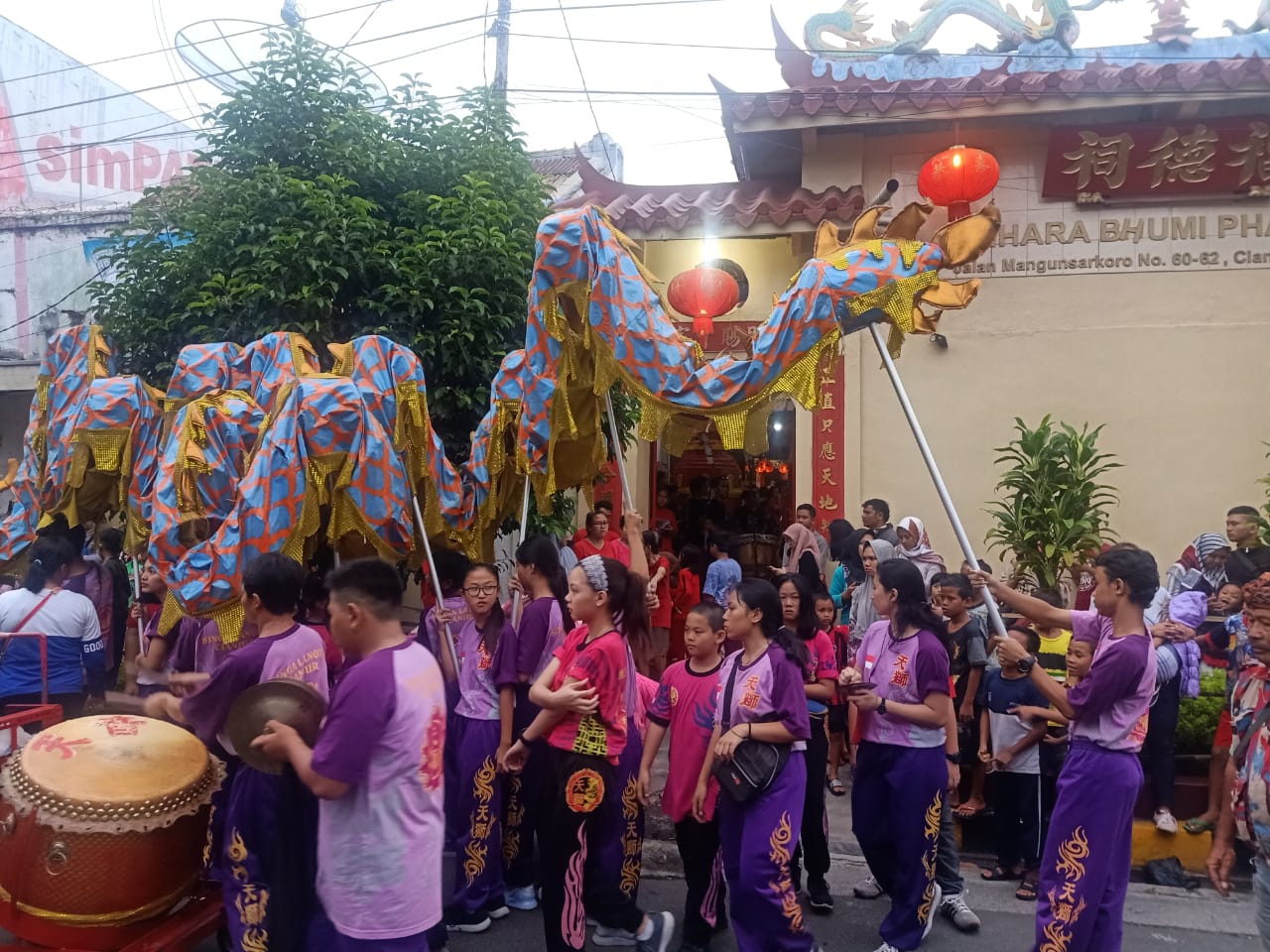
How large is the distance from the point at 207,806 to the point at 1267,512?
707 cm

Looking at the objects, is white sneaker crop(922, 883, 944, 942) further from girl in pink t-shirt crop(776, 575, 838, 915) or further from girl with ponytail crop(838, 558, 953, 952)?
girl in pink t-shirt crop(776, 575, 838, 915)

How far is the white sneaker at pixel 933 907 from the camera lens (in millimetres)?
3914

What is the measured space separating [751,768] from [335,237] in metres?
4.67

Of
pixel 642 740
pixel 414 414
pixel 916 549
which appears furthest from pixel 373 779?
pixel 916 549

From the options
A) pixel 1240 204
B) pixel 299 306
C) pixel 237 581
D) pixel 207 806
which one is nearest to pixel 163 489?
pixel 237 581

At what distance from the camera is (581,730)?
3506mm

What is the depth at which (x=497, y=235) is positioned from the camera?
21.4 feet

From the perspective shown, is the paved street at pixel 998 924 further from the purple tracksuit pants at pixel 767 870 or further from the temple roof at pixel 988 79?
the temple roof at pixel 988 79

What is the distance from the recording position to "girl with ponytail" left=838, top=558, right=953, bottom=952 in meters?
3.84

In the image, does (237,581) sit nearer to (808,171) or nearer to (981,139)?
(808,171)

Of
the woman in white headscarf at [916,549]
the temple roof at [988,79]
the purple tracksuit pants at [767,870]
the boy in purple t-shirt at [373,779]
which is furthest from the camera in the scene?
the temple roof at [988,79]

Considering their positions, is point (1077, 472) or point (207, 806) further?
point (1077, 472)

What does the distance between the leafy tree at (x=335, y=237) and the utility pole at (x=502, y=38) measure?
132 inches

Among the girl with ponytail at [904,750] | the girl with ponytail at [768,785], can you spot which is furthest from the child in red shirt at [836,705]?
the girl with ponytail at [768,785]
